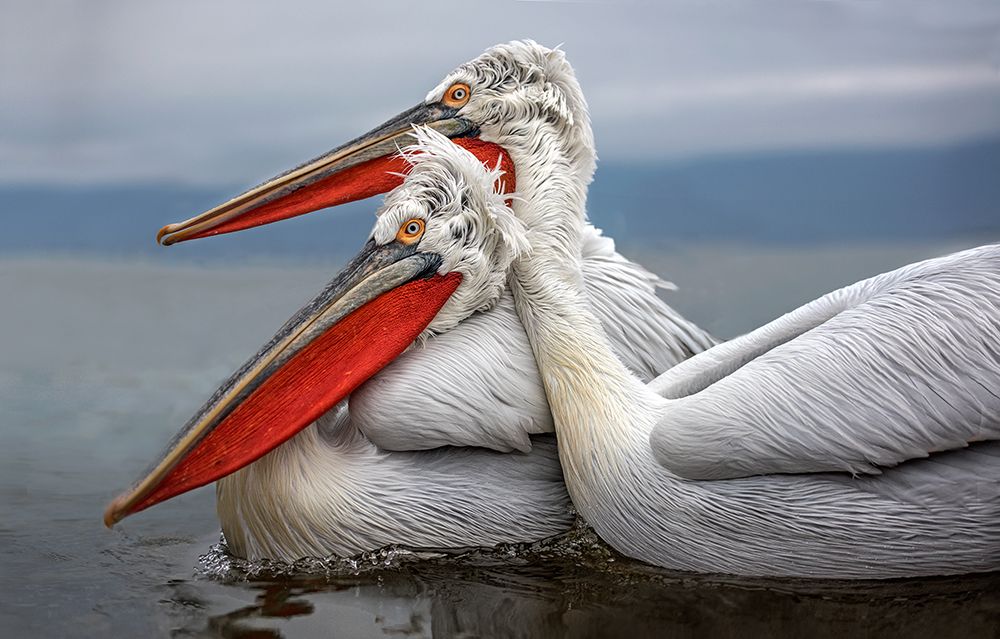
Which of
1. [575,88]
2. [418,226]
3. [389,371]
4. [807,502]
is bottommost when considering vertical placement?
[807,502]

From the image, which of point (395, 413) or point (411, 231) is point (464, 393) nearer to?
point (395, 413)

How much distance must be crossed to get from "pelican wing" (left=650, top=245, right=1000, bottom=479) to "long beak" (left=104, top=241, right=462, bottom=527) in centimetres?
69

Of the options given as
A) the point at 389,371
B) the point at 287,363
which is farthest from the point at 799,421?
the point at 287,363

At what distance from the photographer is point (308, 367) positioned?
2576 mm

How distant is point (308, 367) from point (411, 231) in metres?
0.42

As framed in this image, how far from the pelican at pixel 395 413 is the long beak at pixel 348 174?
0.29 metres

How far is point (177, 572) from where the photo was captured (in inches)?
106

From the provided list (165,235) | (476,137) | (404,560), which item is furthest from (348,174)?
(404,560)

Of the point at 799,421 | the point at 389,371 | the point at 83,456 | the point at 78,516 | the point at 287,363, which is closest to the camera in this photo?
the point at 799,421

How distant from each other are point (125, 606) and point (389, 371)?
81 centimetres

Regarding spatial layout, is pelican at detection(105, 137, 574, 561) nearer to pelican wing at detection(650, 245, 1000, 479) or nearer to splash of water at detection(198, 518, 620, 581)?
splash of water at detection(198, 518, 620, 581)

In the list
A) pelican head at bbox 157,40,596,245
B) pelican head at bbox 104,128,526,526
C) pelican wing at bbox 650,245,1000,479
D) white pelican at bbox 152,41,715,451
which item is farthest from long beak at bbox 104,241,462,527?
pelican wing at bbox 650,245,1000,479

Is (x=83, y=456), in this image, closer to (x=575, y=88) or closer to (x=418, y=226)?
(x=418, y=226)

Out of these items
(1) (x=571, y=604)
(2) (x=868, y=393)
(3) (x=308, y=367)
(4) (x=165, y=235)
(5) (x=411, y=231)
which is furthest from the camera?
(4) (x=165, y=235)
